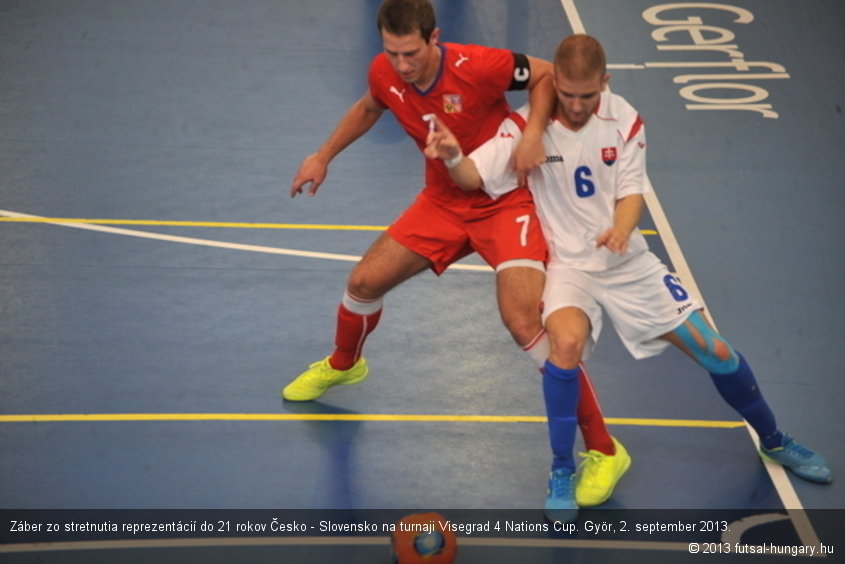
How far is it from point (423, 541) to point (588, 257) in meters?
1.56

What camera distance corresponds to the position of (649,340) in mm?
5797

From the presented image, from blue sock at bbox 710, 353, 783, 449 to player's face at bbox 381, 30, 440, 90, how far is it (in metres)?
2.01

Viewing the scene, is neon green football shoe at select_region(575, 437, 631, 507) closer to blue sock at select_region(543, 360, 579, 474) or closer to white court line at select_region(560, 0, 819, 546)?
blue sock at select_region(543, 360, 579, 474)

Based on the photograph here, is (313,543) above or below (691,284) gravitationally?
above

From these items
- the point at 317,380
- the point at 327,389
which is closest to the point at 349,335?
the point at 317,380

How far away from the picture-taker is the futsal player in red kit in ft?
18.5

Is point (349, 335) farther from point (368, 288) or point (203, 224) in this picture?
point (203, 224)

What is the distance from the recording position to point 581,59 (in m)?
5.31

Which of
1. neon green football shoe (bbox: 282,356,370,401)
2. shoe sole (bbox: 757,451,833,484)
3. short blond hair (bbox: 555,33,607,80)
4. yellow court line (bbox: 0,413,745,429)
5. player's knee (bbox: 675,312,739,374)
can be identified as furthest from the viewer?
neon green football shoe (bbox: 282,356,370,401)

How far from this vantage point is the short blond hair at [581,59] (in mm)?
5316

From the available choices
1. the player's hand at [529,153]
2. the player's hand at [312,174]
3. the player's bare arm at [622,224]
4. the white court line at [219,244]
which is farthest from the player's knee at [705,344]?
the white court line at [219,244]

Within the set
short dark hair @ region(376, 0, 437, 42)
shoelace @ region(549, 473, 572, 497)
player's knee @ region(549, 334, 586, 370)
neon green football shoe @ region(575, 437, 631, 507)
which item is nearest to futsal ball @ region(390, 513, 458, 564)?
shoelace @ region(549, 473, 572, 497)

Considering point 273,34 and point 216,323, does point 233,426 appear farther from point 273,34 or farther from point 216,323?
point 273,34

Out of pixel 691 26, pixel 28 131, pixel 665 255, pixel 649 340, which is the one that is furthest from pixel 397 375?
pixel 691 26
